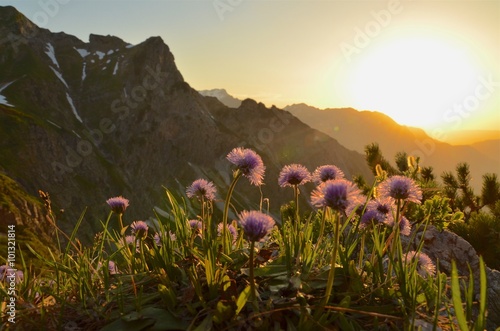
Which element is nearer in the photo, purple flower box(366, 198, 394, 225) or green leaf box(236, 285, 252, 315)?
green leaf box(236, 285, 252, 315)

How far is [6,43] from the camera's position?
185 meters

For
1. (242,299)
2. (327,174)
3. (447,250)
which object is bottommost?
(447,250)

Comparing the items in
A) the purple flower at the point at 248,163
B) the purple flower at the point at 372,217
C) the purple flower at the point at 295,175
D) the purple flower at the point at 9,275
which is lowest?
the purple flower at the point at 9,275

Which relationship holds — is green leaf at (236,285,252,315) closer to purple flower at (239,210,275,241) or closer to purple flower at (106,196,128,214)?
purple flower at (239,210,275,241)

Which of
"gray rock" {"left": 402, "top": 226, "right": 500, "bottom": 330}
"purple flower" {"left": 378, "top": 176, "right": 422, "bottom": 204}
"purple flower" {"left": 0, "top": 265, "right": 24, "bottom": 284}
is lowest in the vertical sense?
"gray rock" {"left": 402, "top": 226, "right": 500, "bottom": 330}

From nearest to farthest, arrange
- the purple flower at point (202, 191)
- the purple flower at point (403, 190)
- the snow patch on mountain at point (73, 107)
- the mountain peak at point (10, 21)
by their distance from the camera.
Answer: the purple flower at point (403, 190) < the purple flower at point (202, 191) < the snow patch on mountain at point (73, 107) < the mountain peak at point (10, 21)

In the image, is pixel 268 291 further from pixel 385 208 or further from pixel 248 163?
pixel 385 208

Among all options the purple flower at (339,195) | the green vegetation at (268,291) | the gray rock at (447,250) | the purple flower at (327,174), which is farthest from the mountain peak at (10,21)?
the purple flower at (339,195)

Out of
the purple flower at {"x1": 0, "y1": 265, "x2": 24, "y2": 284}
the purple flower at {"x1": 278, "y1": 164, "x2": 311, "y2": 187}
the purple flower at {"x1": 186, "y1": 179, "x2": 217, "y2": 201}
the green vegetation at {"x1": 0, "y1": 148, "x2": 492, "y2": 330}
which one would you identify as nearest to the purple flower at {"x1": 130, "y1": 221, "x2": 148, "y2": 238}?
the green vegetation at {"x1": 0, "y1": 148, "x2": 492, "y2": 330}

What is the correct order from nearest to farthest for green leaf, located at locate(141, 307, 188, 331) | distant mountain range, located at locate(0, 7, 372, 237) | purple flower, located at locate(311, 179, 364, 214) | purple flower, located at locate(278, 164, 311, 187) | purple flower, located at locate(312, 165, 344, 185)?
purple flower, located at locate(311, 179, 364, 214) < green leaf, located at locate(141, 307, 188, 331) < purple flower, located at locate(278, 164, 311, 187) < purple flower, located at locate(312, 165, 344, 185) < distant mountain range, located at locate(0, 7, 372, 237)

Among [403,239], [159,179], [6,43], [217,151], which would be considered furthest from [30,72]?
[403,239]

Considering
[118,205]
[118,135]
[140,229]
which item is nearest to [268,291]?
[140,229]

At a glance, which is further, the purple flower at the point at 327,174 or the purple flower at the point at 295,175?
the purple flower at the point at 327,174

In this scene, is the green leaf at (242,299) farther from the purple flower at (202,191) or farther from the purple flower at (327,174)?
the purple flower at (327,174)
